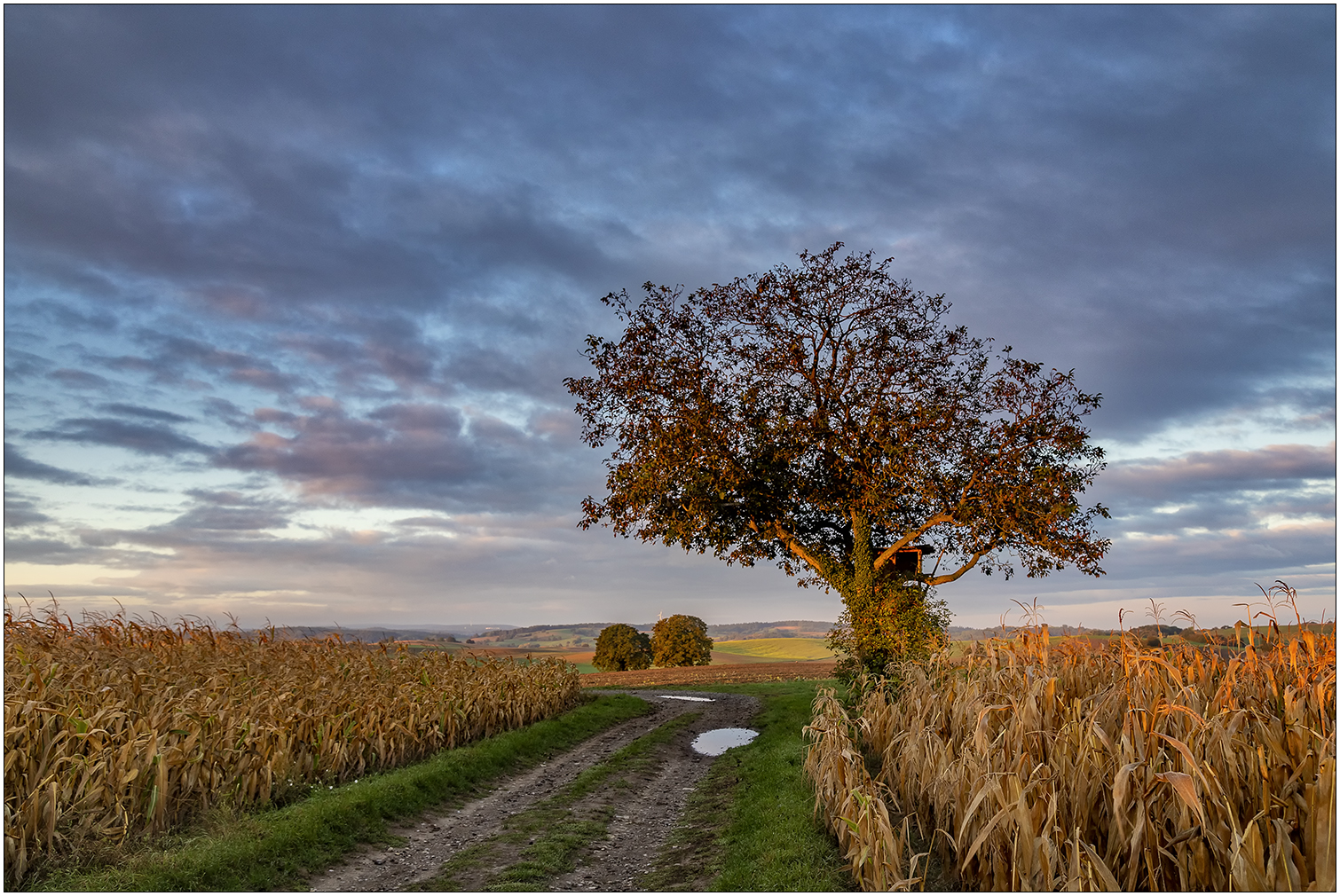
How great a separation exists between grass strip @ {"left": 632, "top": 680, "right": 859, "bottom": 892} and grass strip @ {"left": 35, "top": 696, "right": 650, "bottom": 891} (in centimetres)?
364

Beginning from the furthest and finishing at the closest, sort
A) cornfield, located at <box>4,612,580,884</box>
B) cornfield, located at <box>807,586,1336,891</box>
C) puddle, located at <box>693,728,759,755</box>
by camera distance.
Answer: puddle, located at <box>693,728,759,755</box>, cornfield, located at <box>4,612,580,884</box>, cornfield, located at <box>807,586,1336,891</box>

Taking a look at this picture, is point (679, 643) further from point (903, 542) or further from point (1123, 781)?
point (1123, 781)

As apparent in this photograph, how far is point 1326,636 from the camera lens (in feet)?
27.3

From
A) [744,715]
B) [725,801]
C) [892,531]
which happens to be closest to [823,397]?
[892,531]

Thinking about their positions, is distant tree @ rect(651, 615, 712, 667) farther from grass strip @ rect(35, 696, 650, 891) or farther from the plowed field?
grass strip @ rect(35, 696, 650, 891)

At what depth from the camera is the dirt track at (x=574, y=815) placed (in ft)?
27.2

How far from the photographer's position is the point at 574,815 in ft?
35.1

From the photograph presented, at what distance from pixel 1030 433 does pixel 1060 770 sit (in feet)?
47.9

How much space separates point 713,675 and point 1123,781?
95.3 feet

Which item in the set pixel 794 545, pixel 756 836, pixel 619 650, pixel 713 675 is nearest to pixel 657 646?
pixel 619 650

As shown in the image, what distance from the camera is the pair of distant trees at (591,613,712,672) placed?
157 ft

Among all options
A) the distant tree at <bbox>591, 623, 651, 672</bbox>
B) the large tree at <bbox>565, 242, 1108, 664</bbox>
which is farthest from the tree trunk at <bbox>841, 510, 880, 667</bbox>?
the distant tree at <bbox>591, 623, 651, 672</bbox>

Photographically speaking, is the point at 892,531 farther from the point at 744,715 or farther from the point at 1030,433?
the point at 744,715

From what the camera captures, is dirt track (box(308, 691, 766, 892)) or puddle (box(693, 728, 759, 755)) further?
puddle (box(693, 728, 759, 755))
